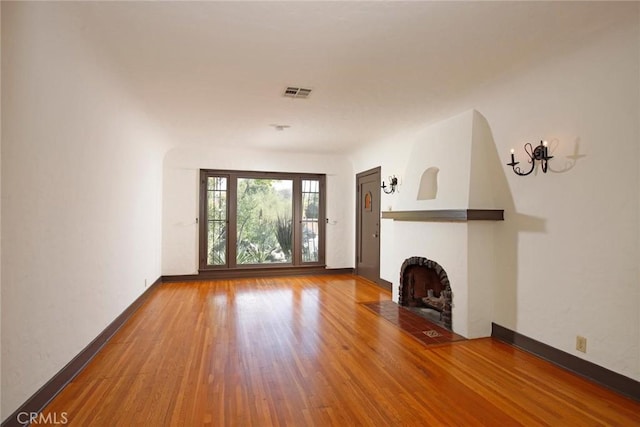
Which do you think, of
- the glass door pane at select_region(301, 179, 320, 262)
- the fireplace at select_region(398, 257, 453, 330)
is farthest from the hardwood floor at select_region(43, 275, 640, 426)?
the glass door pane at select_region(301, 179, 320, 262)

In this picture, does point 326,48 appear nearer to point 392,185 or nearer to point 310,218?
point 392,185

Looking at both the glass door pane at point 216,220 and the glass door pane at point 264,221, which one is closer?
the glass door pane at point 216,220

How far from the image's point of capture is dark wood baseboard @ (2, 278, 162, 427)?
1995 mm

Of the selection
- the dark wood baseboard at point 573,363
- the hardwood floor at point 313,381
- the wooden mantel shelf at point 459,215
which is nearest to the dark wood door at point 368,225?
the wooden mantel shelf at point 459,215

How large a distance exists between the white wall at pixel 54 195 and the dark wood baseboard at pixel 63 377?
0.05 m

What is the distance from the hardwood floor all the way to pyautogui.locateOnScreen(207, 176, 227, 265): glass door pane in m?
2.60

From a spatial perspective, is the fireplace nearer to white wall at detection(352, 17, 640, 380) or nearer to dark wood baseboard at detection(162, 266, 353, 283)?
white wall at detection(352, 17, 640, 380)

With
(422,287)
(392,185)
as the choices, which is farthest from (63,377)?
(392,185)

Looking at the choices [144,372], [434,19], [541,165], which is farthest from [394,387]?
[434,19]

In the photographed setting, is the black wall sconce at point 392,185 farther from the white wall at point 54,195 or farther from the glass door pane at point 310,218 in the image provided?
the white wall at point 54,195

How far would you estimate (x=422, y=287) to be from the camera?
4.64 m

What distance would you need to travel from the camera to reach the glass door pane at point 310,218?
7.18 meters

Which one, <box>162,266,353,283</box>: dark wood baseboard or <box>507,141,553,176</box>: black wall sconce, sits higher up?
<box>507,141,553,176</box>: black wall sconce

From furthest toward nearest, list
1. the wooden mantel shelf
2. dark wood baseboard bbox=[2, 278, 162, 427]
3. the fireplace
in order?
the fireplace, the wooden mantel shelf, dark wood baseboard bbox=[2, 278, 162, 427]
